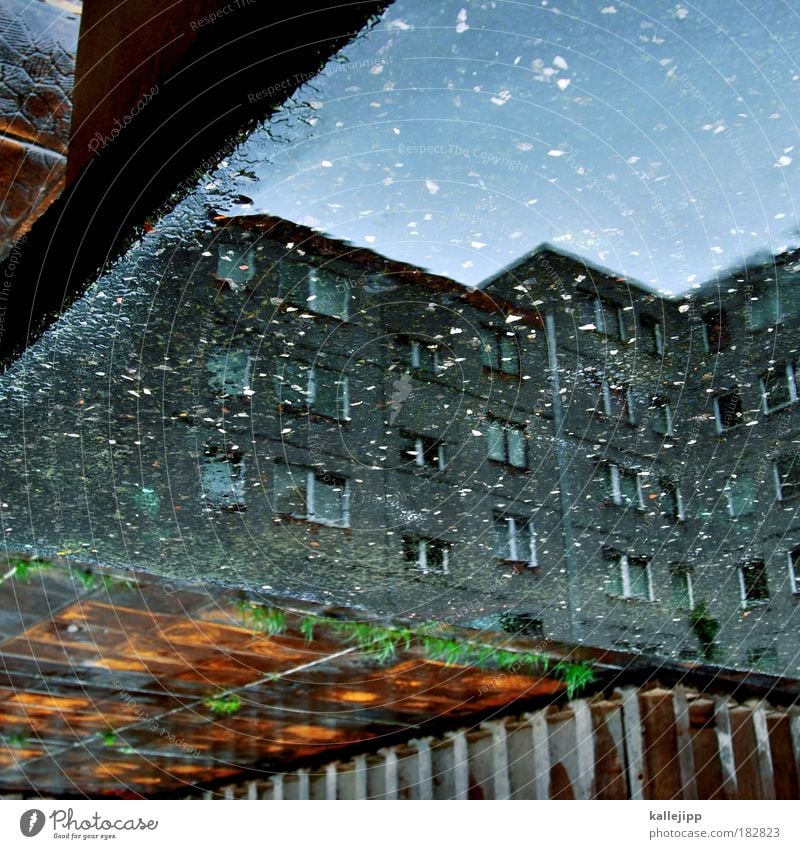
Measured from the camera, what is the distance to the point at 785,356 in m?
0.77

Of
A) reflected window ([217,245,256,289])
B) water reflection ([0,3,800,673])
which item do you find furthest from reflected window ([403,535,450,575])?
reflected window ([217,245,256,289])

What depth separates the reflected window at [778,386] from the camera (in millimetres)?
784

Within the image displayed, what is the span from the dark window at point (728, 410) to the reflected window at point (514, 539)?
0.20 metres

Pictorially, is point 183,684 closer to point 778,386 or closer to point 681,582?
point 681,582

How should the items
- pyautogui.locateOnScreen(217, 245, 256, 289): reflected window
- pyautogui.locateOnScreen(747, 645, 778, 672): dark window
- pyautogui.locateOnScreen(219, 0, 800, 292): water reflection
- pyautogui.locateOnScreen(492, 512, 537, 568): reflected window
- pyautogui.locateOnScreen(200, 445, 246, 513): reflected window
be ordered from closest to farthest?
1. pyautogui.locateOnScreen(219, 0, 800, 292): water reflection
2. pyautogui.locateOnScreen(217, 245, 256, 289): reflected window
3. pyautogui.locateOnScreen(200, 445, 246, 513): reflected window
4. pyautogui.locateOnScreen(492, 512, 537, 568): reflected window
5. pyautogui.locateOnScreen(747, 645, 778, 672): dark window

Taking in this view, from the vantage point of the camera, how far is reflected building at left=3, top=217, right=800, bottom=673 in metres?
0.69

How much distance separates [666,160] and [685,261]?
0.09m

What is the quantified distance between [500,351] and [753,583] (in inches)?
15.9

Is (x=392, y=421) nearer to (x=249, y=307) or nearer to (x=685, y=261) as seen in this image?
(x=249, y=307)

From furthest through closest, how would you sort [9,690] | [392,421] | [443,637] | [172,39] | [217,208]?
[9,690]
[443,637]
[392,421]
[217,208]
[172,39]

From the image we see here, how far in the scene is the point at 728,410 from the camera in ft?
2.65

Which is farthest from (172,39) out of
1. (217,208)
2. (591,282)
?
(591,282)

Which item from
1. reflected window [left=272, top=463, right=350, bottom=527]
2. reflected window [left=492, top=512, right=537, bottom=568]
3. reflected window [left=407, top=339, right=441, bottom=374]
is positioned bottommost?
reflected window [left=492, top=512, right=537, bottom=568]

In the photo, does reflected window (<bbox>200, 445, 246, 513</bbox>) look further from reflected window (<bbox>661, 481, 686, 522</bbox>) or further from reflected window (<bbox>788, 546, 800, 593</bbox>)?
reflected window (<bbox>788, 546, 800, 593</bbox>)
